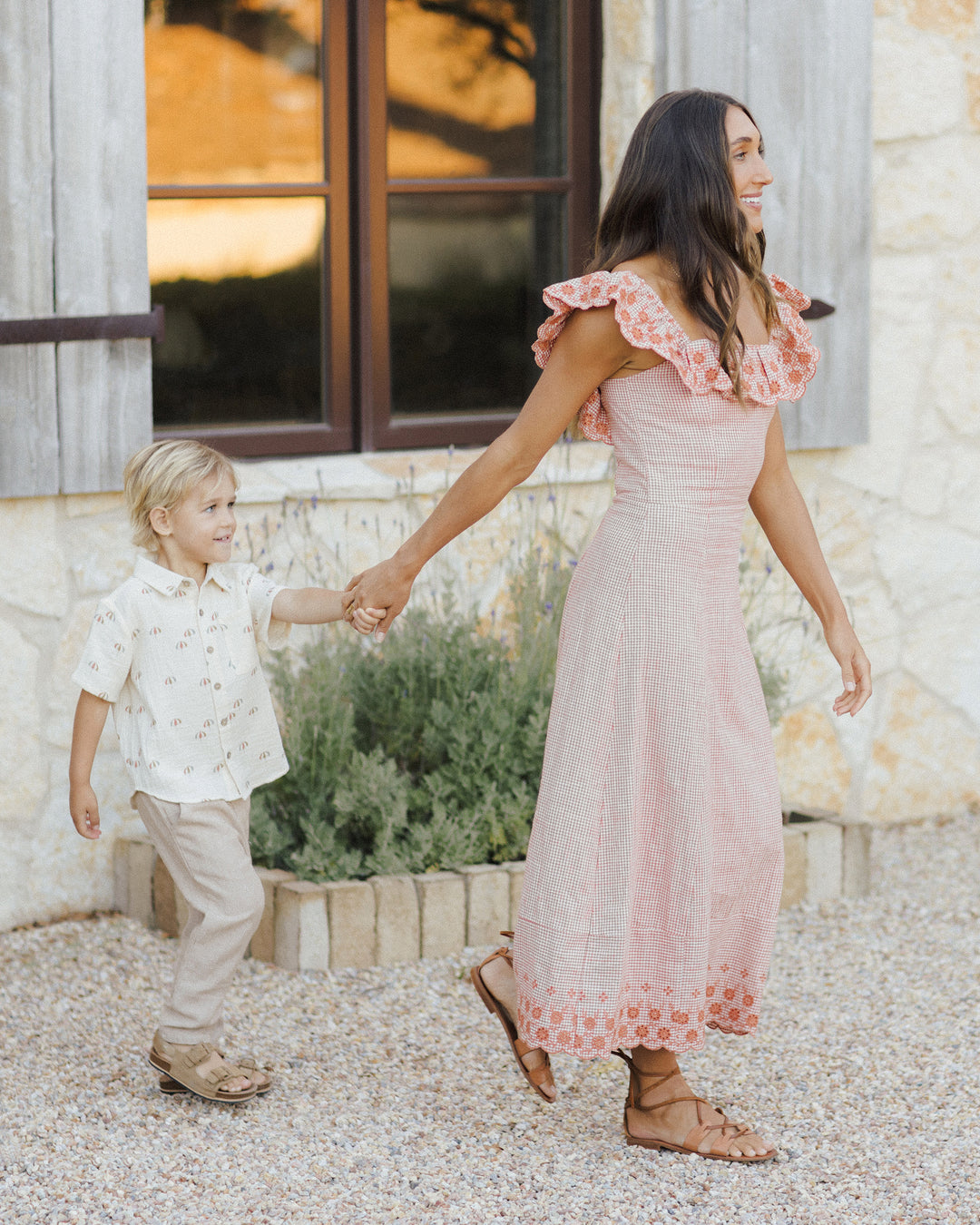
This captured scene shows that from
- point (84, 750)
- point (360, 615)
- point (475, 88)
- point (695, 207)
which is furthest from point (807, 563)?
point (475, 88)

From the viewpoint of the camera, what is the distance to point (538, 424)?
241 centimetres

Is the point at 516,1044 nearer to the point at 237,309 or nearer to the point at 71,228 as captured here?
the point at 71,228

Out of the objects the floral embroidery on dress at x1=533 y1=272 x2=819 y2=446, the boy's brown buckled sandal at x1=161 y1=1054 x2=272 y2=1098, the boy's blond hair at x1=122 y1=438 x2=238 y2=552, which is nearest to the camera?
the floral embroidery on dress at x1=533 y1=272 x2=819 y2=446

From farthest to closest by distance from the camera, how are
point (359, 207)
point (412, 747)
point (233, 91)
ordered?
point (359, 207), point (233, 91), point (412, 747)

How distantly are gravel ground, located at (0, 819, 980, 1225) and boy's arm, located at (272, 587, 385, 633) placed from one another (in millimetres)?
821

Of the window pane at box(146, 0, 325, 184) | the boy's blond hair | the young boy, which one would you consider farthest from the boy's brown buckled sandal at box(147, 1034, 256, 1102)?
the window pane at box(146, 0, 325, 184)

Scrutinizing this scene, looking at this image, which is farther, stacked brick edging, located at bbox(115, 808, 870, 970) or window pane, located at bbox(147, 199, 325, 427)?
window pane, located at bbox(147, 199, 325, 427)

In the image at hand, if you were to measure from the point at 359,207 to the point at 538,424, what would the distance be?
1.83 meters

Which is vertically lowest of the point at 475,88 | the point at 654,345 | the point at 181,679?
the point at 181,679

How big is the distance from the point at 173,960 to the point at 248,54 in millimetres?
2182

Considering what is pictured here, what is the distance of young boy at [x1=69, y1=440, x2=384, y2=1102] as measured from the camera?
2.57m

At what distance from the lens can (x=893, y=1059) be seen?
9.64ft

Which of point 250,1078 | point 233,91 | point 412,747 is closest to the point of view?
point 250,1078

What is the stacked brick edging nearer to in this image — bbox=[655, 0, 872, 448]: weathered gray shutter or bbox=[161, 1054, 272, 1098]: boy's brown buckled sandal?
bbox=[161, 1054, 272, 1098]: boy's brown buckled sandal
